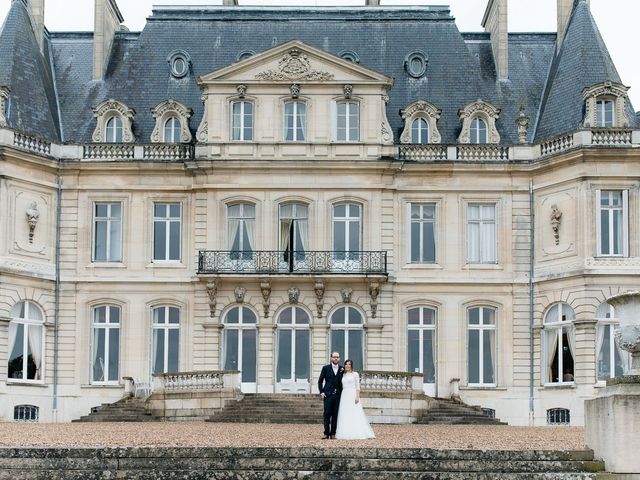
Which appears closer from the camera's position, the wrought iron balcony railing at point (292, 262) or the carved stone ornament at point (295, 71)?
the wrought iron balcony railing at point (292, 262)

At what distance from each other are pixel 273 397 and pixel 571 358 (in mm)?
8102

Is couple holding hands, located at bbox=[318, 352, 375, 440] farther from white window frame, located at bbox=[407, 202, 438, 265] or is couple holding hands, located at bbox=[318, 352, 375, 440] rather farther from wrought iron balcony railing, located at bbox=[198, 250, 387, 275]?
white window frame, located at bbox=[407, 202, 438, 265]

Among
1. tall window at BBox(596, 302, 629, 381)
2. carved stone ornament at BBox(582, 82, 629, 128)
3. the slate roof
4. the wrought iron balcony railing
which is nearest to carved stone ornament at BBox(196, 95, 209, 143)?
the slate roof

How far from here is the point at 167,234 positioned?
39000 mm

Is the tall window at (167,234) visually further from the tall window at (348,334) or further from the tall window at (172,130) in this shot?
the tall window at (348,334)

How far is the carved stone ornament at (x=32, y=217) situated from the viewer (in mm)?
37688

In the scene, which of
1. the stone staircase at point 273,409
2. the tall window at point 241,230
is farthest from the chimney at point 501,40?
the stone staircase at point 273,409

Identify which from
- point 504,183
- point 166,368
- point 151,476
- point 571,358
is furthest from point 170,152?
point 151,476

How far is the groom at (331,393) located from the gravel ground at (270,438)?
0.42m

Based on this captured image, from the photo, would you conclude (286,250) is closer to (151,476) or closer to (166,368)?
(166,368)

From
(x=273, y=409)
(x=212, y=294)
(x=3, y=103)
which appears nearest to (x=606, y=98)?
(x=212, y=294)

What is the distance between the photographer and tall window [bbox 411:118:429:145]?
39.4 metres

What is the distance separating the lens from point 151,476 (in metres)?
18.4

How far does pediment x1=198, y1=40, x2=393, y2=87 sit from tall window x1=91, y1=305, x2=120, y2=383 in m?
6.91
